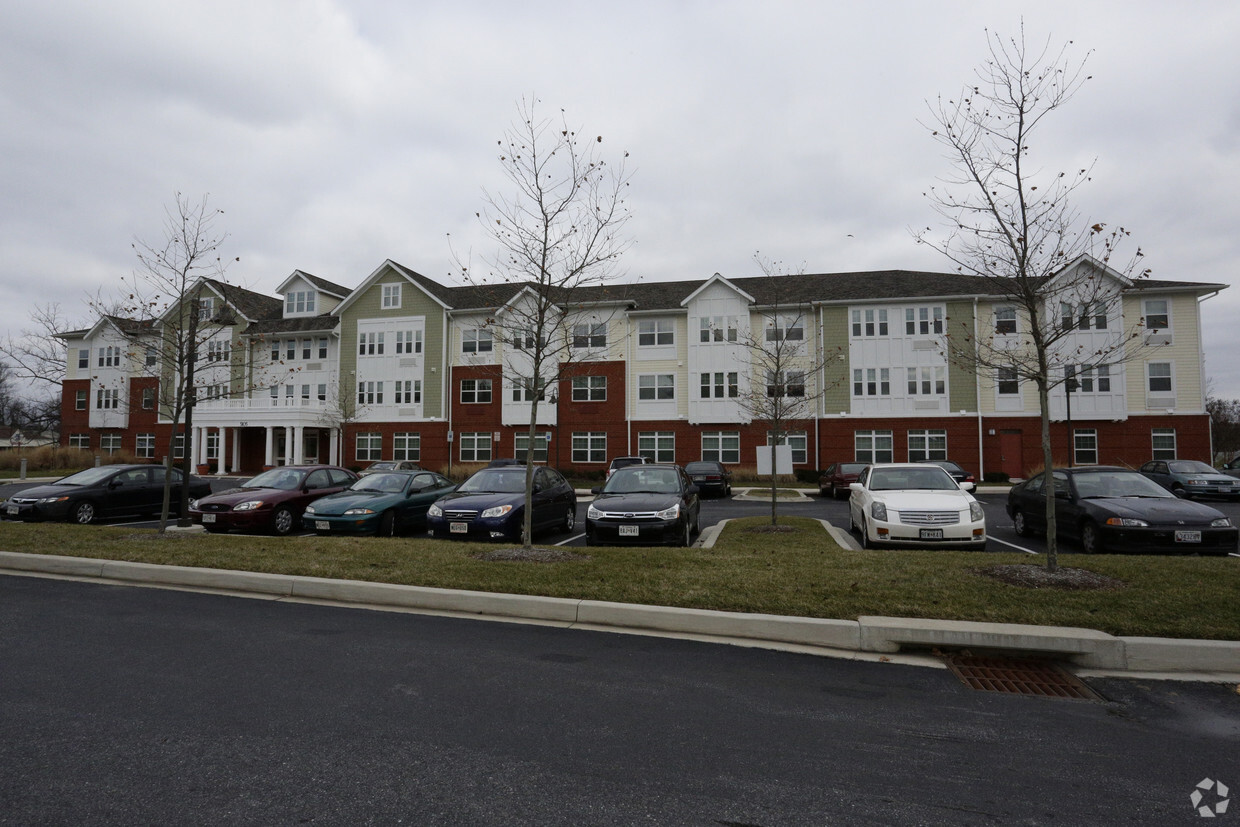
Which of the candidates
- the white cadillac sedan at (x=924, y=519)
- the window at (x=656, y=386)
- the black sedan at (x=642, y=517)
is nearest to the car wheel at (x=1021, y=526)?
the white cadillac sedan at (x=924, y=519)

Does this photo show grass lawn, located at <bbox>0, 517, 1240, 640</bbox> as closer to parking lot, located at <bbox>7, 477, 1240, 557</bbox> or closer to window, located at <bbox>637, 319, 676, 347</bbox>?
parking lot, located at <bbox>7, 477, 1240, 557</bbox>

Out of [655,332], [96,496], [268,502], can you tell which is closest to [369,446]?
[655,332]

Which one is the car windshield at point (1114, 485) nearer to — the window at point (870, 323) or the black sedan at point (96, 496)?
the black sedan at point (96, 496)

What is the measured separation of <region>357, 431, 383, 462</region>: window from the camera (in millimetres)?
41094

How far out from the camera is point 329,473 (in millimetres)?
15578

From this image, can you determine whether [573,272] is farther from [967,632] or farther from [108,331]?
[108,331]

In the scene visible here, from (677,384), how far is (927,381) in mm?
12627

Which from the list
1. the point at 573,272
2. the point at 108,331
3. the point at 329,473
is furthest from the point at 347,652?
the point at 108,331

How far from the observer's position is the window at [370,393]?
4150 cm

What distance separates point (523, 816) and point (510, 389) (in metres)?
36.7

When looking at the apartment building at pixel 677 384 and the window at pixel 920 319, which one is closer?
the apartment building at pixel 677 384

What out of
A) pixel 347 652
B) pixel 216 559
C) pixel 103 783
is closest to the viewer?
pixel 103 783

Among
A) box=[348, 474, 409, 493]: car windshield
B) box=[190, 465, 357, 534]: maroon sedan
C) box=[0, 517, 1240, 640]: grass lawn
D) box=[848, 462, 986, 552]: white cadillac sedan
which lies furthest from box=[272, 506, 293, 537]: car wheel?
box=[848, 462, 986, 552]: white cadillac sedan

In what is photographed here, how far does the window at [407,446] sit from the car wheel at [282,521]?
89.5 feet
